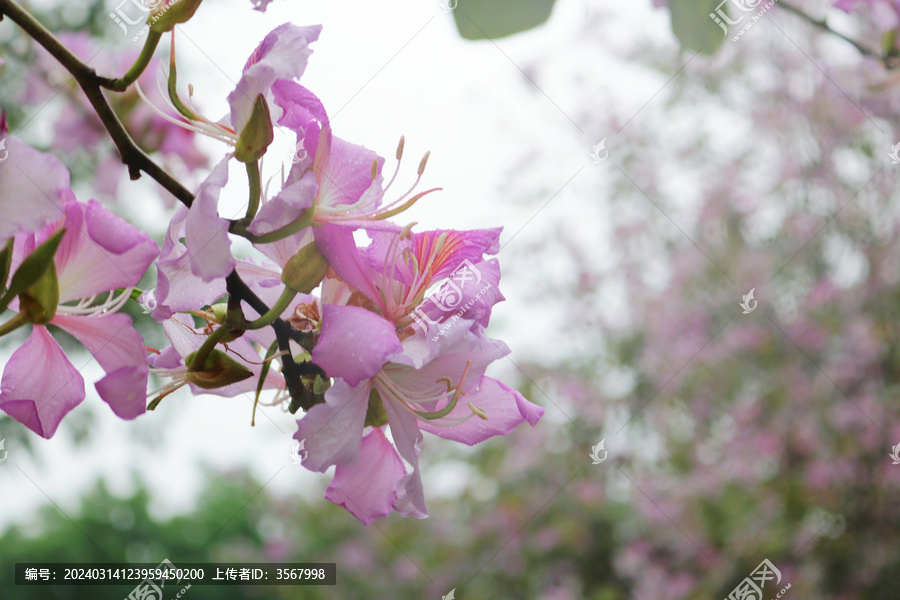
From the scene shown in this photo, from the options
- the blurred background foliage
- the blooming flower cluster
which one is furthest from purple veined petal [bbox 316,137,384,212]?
the blurred background foliage

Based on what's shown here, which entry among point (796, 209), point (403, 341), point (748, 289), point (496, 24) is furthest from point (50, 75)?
point (796, 209)

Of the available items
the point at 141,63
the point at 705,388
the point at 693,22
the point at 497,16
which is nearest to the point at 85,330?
the point at 141,63

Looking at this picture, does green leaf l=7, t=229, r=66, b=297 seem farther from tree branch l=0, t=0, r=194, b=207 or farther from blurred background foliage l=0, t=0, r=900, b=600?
blurred background foliage l=0, t=0, r=900, b=600

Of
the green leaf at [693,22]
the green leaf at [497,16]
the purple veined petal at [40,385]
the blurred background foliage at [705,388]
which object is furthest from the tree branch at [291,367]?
the blurred background foliage at [705,388]

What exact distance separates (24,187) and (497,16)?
31 cm

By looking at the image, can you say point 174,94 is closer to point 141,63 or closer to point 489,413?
point 141,63

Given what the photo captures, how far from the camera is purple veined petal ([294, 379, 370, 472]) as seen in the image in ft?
1.09

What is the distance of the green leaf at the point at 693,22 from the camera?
541mm

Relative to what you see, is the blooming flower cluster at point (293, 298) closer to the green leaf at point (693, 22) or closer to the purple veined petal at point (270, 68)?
the purple veined petal at point (270, 68)

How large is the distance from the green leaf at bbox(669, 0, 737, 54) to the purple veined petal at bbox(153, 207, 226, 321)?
405 millimetres

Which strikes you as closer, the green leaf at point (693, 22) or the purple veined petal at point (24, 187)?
the purple veined petal at point (24, 187)

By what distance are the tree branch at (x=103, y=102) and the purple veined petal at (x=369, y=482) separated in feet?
0.54

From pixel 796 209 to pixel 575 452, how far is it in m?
1.30

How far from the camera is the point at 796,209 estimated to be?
2691mm
